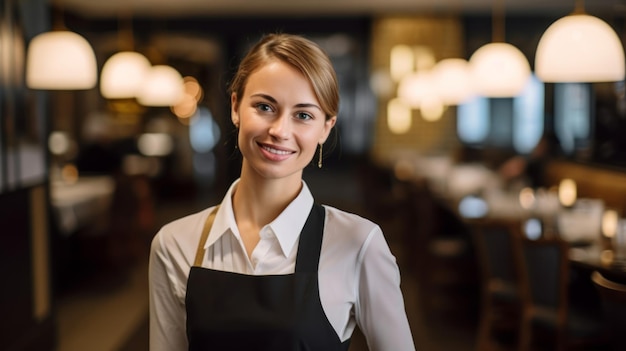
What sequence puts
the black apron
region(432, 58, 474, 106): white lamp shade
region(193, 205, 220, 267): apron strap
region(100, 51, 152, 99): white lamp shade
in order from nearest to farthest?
the black apron
region(193, 205, 220, 267): apron strap
region(100, 51, 152, 99): white lamp shade
region(432, 58, 474, 106): white lamp shade

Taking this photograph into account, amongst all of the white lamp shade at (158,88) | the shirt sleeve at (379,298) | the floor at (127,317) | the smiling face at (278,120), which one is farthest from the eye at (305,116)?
the white lamp shade at (158,88)

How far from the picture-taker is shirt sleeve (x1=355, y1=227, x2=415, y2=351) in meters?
1.63

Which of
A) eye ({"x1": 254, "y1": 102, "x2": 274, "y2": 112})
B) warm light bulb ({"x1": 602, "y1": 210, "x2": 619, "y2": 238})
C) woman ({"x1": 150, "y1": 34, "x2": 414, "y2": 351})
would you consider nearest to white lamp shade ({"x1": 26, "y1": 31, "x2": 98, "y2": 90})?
warm light bulb ({"x1": 602, "y1": 210, "x2": 619, "y2": 238})

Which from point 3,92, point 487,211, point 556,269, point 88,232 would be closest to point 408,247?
point 487,211

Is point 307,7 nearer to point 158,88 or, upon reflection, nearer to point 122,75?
point 158,88

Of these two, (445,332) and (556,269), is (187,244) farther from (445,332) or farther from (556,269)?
(445,332)

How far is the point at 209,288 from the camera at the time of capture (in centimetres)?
162

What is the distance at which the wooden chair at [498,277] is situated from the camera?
4820 millimetres

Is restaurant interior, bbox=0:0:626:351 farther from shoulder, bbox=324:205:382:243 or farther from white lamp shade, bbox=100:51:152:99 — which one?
shoulder, bbox=324:205:382:243

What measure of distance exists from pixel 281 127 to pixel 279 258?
28 centimetres

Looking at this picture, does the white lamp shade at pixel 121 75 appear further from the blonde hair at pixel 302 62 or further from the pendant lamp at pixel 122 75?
the blonde hair at pixel 302 62

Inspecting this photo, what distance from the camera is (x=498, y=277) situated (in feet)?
16.5

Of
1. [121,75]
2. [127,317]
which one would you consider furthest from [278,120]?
[121,75]

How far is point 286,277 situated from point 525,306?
10.4 ft
